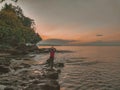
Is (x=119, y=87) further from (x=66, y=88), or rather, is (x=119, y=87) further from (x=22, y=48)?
(x=22, y=48)

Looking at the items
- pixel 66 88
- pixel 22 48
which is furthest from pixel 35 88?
pixel 22 48

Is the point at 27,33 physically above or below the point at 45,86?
above

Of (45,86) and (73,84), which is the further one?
(73,84)

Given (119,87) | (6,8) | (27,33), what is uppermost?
(6,8)

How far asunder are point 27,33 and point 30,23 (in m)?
34.4

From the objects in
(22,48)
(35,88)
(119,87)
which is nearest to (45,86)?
(35,88)

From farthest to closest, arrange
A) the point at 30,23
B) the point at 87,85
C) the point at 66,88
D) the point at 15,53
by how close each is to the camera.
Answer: the point at 30,23, the point at 15,53, the point at 87,85, the point at 66,88

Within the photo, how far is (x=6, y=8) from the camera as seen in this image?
10369cm

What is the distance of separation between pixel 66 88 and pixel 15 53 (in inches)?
1950

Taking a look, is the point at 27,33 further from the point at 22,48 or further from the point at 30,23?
the point at 30,23

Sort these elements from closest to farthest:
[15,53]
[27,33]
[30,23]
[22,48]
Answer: [15,53] → [22,48] → [27,33] → [30,23]

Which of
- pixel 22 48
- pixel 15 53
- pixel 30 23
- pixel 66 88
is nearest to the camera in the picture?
pixel 66 88

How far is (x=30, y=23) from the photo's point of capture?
13588 cm

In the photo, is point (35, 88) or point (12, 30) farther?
point (12, 30)
